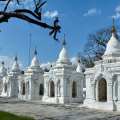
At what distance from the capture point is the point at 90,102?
102 feet

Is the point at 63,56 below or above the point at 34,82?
above

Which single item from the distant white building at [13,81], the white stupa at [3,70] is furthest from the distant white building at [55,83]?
the white stupa at [3,70]

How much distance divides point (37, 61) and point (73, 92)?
1020cm

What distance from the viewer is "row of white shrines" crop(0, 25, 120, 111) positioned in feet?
93.8

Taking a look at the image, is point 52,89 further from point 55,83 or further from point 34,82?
point 34,82

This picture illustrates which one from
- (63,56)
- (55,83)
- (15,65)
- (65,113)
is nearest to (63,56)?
(63,56)

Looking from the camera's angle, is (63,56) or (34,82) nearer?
(63,56)

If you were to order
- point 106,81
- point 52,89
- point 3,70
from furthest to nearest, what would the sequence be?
point 3,70
point 52,89
point 106,81

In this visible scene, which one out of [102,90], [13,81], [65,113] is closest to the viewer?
[65,113]

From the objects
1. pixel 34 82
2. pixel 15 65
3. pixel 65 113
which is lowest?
pixel 65 113

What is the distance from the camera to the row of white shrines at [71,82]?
28578 millimetres

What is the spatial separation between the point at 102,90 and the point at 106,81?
5.91ft

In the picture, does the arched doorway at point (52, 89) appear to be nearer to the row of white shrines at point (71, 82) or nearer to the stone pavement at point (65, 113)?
the row of white shrines at point (71, 82)

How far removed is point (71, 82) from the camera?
38.4m
